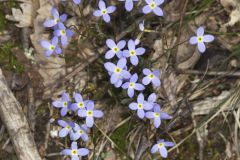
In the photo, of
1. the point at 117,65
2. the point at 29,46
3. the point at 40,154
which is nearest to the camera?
the point at 117,65

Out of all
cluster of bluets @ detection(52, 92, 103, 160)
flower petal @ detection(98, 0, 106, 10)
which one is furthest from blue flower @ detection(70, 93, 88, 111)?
flower petal @ detection(98, 0, 106, 10)

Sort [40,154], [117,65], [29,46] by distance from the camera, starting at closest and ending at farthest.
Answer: [117,65] → [40,154] → [29,46]

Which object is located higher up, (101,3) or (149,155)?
(101,3)

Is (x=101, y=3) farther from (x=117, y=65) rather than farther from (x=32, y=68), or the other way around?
(x=32, y=68)

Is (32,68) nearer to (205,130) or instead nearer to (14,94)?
(14,94)

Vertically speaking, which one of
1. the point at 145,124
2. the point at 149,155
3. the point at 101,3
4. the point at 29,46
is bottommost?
the point at 149,155

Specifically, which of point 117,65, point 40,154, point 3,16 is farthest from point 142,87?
point 3,16

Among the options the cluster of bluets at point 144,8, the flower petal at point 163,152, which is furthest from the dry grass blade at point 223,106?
the cluster of bluets at point 144,8

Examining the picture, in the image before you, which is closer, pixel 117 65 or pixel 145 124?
pixel 117 65
